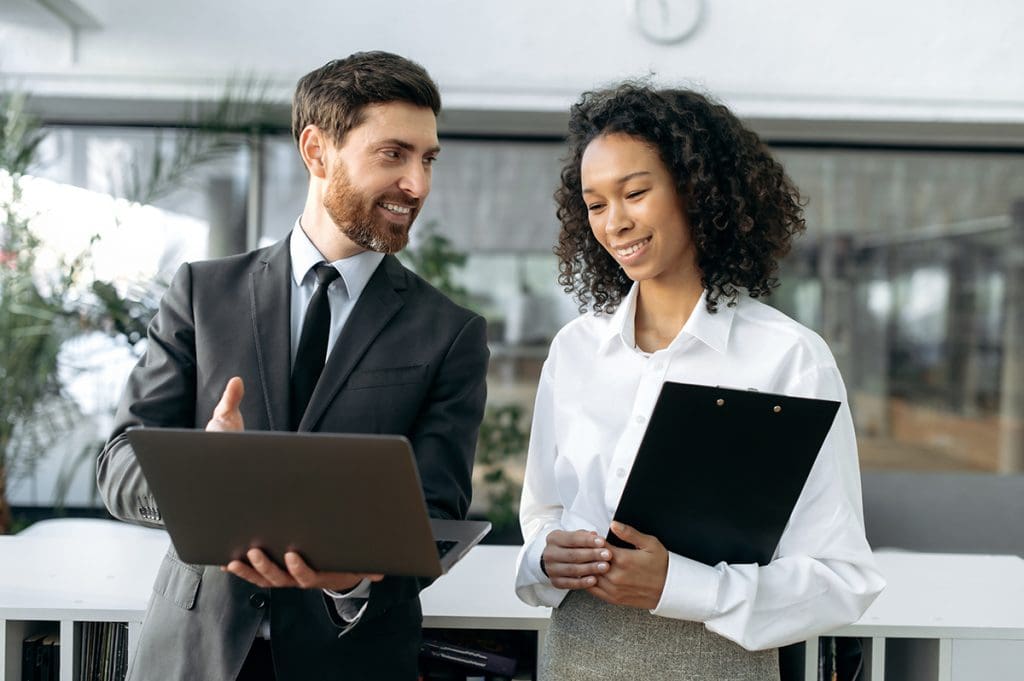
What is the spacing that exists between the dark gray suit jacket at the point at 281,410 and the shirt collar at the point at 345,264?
2cm

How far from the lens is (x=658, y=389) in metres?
1.58

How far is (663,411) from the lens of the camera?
1352 millimetres

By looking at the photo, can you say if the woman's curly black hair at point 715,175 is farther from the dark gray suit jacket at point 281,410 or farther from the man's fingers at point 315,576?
the man's fingers at point 315,576

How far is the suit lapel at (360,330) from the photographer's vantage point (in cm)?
161

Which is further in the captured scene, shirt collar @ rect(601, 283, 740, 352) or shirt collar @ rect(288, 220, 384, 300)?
shirt collar @ rect(288, 220, 384, 300)

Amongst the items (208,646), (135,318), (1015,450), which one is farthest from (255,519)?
(1015,450)

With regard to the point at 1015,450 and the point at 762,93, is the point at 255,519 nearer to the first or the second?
the point at 762,93

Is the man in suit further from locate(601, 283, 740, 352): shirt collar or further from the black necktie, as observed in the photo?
locate(601, 283, 740, 352): shirt collar

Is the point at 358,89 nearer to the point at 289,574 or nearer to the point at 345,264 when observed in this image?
the point at 345,264

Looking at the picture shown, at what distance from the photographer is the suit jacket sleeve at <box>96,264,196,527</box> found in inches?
Result: 60.3

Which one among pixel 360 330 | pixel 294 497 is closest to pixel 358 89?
pixel 360 330

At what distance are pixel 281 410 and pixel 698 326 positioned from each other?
685 mm

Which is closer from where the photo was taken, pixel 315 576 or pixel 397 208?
pixel 315 576

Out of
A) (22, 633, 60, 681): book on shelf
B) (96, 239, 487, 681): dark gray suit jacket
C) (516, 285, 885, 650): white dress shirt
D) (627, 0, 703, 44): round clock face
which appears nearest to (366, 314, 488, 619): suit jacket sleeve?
(96, 239, 487, 681): dark gray suit jacket
